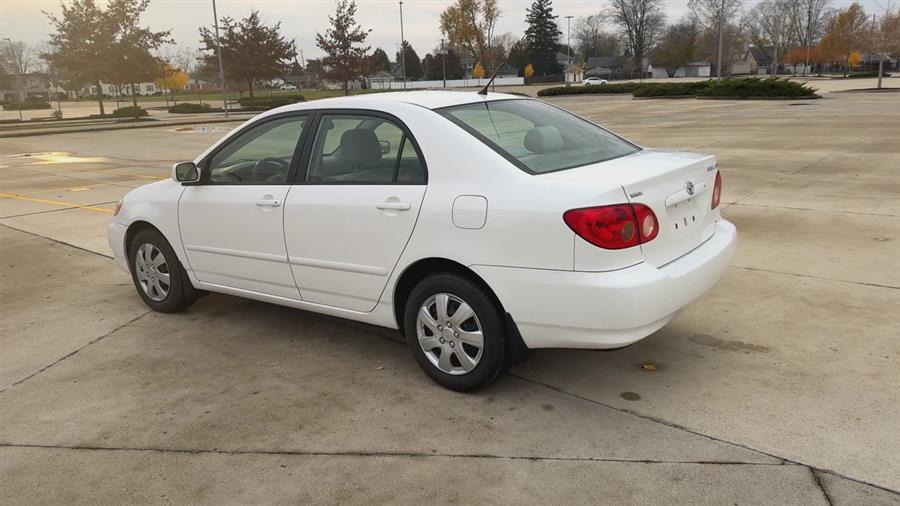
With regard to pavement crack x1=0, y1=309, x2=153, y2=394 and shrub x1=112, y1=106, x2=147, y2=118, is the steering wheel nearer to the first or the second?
pavement crack x1=0, y1=309, x2=153, y2=394

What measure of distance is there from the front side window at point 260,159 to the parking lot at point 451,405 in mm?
1101

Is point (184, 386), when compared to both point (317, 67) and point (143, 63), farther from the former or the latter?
point (317, 67)

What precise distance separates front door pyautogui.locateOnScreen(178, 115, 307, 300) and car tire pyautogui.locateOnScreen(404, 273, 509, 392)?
988 mm

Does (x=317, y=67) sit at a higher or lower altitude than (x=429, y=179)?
higher

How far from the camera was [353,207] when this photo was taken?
3.80m

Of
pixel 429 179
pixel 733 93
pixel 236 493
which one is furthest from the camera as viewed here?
pixel 733 93

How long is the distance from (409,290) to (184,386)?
1.43 meters

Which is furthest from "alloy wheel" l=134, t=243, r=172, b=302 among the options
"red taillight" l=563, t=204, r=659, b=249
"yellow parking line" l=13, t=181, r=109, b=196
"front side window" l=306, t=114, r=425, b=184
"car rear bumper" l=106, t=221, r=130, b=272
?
"yellow parking line" l=13, t=181, r=109, b=196

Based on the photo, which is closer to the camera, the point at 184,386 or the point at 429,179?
the point at 429,179

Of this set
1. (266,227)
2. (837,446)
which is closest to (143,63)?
(266,227)

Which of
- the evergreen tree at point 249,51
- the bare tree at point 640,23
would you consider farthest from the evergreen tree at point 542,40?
the evergreen tree at point 249,51

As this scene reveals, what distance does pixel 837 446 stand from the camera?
118 inches

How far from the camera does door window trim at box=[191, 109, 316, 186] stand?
4.21m

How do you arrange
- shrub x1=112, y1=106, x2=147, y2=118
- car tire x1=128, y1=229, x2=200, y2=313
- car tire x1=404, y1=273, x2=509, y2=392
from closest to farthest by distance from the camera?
car tire x1=404, y1=273, x2=509, y2=392 < car tire x1=128, y1=229, x2=200, y2=313 < shrub x1=112, y1=106, x2=147, y2=118
